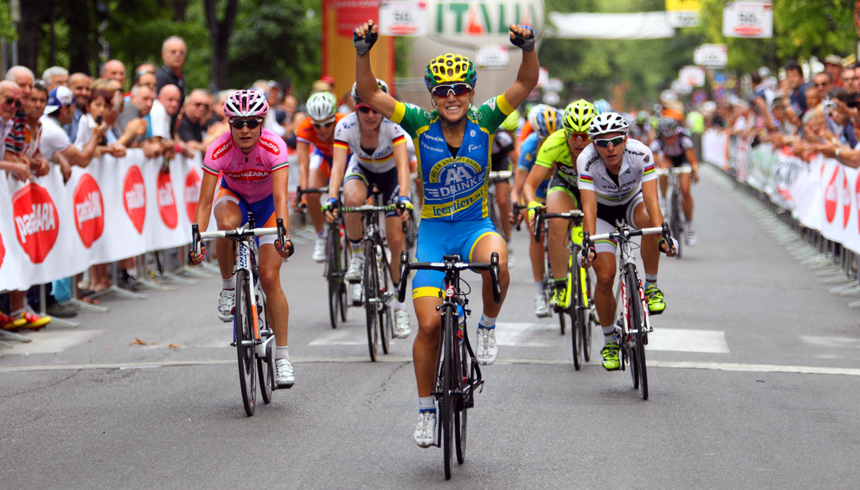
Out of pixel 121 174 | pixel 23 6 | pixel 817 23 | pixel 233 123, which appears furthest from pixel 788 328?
pixel 817 23

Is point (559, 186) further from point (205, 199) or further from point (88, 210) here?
point (88, 210)

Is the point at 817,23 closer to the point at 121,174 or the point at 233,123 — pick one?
the point at 121,174

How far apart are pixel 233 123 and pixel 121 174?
6045 mm

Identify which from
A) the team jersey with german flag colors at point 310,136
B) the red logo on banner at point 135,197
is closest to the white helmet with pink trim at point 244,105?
the team jersey with german flag colors at point 310,136

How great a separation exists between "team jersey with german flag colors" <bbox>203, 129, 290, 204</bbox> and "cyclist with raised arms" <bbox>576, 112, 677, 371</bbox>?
2.07 meters

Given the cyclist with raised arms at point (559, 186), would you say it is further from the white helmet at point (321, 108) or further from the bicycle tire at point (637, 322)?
the white helmet at point (321, 108)

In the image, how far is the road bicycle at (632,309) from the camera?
25.3 ft

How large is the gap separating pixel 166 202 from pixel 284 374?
24.0 ft

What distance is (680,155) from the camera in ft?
58.7

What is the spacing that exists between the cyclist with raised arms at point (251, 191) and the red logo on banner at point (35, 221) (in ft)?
11.0

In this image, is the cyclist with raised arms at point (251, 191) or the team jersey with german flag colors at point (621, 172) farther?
the team jersey with german flag colors at point (621, 172)

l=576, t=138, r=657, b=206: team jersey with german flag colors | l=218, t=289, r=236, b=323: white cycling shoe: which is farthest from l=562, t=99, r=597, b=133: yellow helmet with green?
l=218, t=289, r=236, b=323: white cycling shoe

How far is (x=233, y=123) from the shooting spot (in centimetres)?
749

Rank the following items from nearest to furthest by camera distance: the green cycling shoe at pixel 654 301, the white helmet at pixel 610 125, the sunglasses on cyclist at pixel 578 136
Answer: the white helmet at pixel 610 125
the green cycling shoe at pixel 654 301
the sunglasses on cyclist at pixel 578 136
